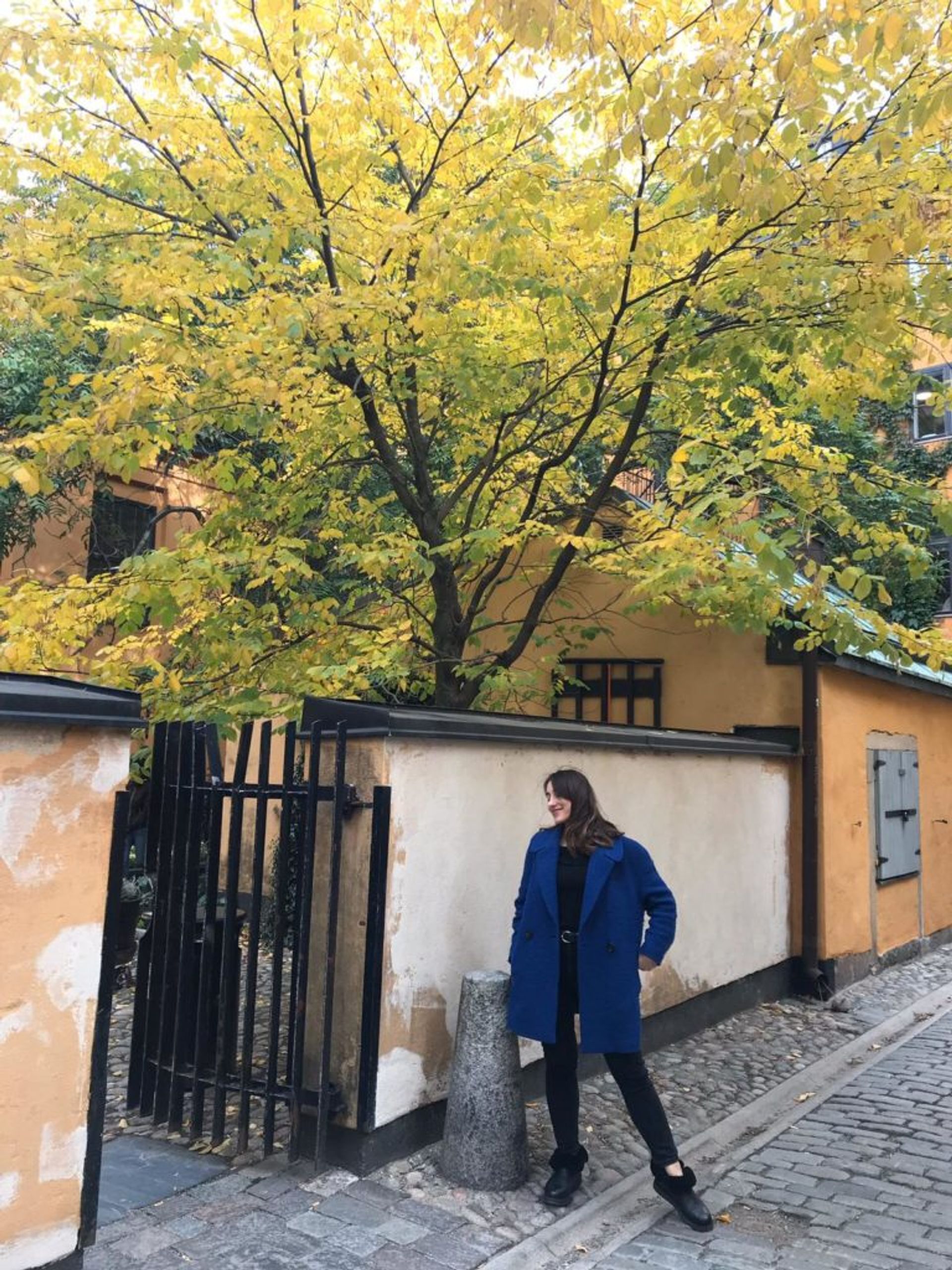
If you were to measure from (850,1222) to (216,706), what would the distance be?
4.51 m

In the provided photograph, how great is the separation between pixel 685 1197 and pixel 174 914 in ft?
8.66

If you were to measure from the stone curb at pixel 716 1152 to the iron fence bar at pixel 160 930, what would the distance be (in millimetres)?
2149

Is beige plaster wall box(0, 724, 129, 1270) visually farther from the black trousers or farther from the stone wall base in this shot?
the stone wall base

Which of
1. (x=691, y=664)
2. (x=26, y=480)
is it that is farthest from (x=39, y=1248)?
(x=691, y=664)

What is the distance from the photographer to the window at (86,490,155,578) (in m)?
14.5

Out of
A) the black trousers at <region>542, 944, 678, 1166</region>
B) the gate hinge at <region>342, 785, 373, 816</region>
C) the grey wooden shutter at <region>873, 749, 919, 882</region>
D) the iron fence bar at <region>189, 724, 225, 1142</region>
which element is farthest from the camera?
the grey wooden shutter at <region>873, 749, 919, 882</region>

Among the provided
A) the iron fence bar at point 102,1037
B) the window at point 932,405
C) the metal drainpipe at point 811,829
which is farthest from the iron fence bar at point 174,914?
the metal drainpipe at point 811,829

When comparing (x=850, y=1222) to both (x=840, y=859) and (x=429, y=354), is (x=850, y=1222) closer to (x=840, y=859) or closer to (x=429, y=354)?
(x=840, y=859)

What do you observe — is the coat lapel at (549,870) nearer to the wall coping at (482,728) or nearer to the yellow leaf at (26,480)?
the wall coping at (482,728)

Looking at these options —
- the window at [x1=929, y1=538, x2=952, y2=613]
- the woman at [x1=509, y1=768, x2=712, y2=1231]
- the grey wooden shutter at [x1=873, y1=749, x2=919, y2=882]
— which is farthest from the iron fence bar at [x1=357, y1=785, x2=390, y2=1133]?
the window at [x1=929, y1=538, x2=952, y2=613]

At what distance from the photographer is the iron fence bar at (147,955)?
498cm

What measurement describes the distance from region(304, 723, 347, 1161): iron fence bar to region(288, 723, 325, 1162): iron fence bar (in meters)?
0.04

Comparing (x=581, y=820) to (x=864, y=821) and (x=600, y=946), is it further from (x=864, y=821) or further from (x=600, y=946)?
(x=864, y=821)

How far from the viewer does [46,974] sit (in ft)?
10.3
